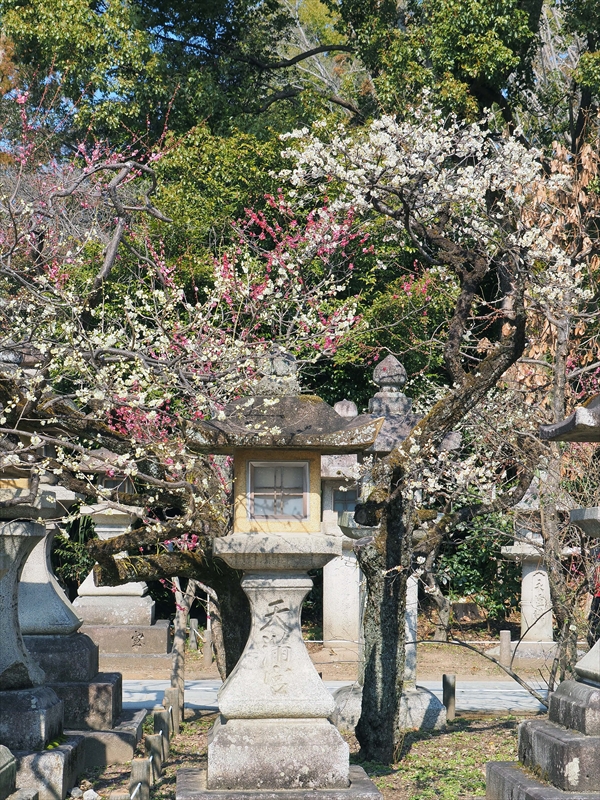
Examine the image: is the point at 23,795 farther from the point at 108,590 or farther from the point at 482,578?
the point at 482,578

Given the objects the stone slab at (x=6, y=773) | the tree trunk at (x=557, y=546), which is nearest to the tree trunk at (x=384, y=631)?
the tree trunk at (x=557, y=546)

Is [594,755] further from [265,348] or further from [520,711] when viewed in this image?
[520,711]

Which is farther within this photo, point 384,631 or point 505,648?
point 505,648

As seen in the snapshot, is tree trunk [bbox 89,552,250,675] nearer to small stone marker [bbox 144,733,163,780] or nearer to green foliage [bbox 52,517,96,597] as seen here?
small stone marker [bbox 144,733,163,780]

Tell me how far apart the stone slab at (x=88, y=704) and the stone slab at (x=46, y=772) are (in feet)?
4.57

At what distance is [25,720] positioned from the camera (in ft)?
22.6

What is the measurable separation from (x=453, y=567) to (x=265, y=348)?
9930mm

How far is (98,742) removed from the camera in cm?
808

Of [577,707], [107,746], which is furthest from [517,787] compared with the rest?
[107,746]

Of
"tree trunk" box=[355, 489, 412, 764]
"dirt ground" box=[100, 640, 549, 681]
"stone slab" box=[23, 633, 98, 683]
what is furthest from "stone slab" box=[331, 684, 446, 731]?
"dirt ground" box=[100, 640, 549, 681]

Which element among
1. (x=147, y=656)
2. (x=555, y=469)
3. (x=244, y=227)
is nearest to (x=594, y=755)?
(x=555, y=469)

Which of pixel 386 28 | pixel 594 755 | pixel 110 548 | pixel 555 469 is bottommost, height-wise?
pixel 594 755

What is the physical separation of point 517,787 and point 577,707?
0.63 meters

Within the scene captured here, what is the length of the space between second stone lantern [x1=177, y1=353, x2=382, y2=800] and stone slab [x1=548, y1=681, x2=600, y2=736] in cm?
135
